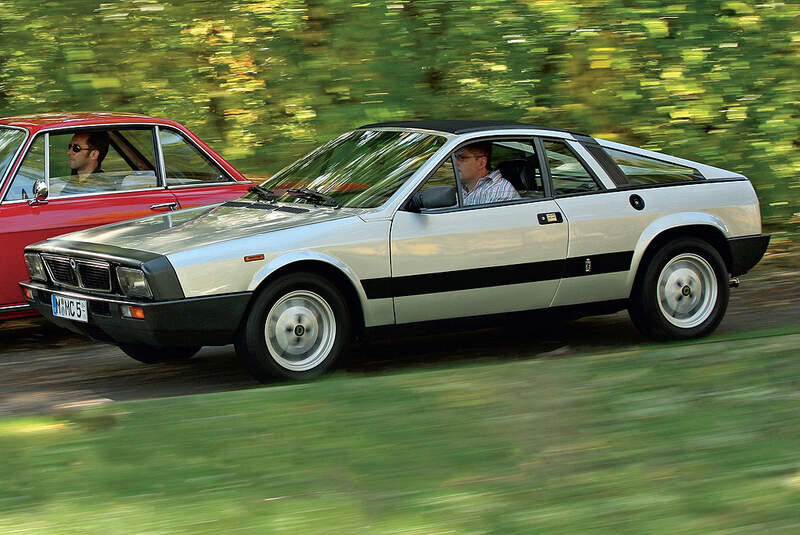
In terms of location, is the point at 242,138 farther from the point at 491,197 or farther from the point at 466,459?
the point at 466,459

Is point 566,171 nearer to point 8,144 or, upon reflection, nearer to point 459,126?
point 459,126

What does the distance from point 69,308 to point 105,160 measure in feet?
7.22

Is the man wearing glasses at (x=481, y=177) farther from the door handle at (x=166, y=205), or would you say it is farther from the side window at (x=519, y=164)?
the door handle at (x=166, y=205)

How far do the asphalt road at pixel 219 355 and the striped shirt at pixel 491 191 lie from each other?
83 centimetres

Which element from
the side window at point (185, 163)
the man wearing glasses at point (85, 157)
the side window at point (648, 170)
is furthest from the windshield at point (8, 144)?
the side window at point (648, 170)

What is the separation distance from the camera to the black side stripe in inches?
296

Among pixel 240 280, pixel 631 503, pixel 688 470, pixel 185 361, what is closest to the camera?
pixel 631 503

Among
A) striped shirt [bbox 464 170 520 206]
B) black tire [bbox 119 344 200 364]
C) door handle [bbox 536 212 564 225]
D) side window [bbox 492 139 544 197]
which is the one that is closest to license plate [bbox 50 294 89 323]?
black tire [bbox 119 344 200 364]

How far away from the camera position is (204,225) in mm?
7586

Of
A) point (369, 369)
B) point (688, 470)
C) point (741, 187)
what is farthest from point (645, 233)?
point (688, 470)

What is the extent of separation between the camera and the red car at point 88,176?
866cm

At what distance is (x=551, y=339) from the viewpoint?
906cm

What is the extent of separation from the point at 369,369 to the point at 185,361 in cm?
136

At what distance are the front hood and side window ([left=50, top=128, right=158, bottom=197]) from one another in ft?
4.23
